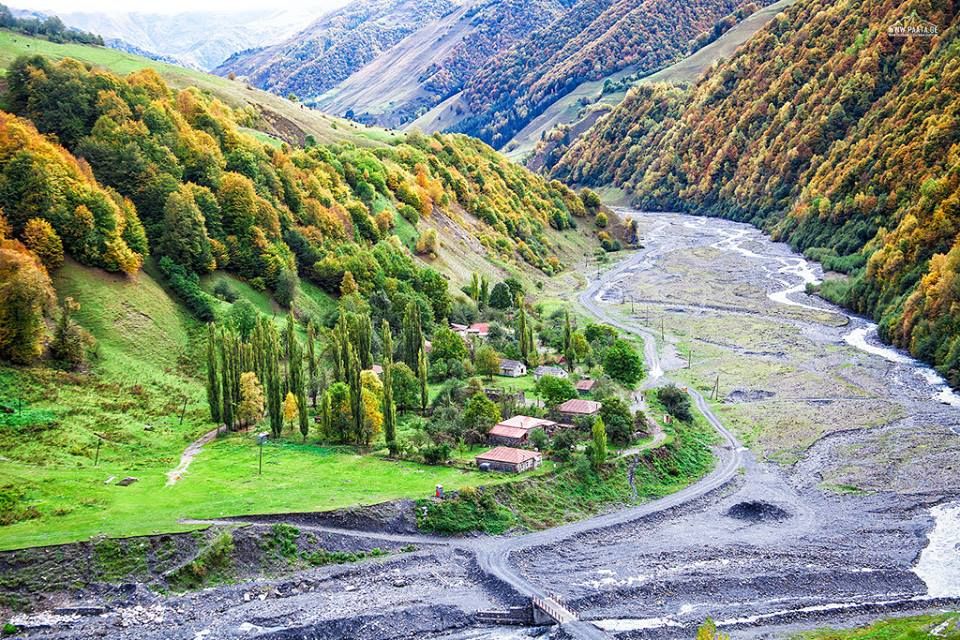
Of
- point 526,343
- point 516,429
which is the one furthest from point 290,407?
point 526,343

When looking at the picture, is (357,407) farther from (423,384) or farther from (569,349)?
(569,349)

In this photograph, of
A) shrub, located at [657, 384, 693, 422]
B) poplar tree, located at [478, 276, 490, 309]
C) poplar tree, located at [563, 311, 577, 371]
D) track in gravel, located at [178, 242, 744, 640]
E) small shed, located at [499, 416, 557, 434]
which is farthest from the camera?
poplar tree, located at [478, 276, 490, 309]

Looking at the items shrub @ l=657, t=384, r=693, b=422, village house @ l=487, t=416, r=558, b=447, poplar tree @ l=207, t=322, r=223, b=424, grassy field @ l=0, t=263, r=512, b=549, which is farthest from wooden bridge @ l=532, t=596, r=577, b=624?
shrub @ l=657, t=384, r=693, b=422

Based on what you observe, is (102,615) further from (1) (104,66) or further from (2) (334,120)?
(2) (334,120)

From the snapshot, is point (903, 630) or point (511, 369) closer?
point (903, 630)

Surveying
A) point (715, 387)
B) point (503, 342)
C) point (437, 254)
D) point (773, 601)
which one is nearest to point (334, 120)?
point (437, 254)

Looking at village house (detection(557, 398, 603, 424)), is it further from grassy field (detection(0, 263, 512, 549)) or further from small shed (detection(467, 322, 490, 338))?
small shed (detection(467, 322, 490, 338))
